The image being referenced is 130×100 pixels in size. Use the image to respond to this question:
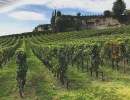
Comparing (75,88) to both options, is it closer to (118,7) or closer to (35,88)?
(35,88)

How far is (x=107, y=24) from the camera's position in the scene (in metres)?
125

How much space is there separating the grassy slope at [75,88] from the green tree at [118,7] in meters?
89.3

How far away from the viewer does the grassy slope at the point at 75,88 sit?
25031 millimetres

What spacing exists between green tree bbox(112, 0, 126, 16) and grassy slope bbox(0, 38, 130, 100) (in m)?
89.3

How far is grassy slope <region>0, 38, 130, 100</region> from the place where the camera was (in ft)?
82.1

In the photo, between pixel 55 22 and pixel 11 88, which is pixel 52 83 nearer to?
pixel 11 88

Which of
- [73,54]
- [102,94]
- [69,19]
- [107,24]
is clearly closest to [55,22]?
[69,19]

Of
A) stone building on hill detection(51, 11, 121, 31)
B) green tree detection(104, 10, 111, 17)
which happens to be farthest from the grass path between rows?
green tree detection(104, 10, 111, 17)

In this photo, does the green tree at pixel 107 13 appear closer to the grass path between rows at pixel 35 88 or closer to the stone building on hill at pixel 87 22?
the stone building on hill at pixel 87 22

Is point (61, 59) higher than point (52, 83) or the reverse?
higher

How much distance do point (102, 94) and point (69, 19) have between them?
106 metres

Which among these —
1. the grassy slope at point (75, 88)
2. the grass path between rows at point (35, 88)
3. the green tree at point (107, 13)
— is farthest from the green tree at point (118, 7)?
the grass path between rows at point (35, 88)

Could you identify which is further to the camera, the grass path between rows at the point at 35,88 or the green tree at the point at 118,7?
the green tree at the point at 118,7

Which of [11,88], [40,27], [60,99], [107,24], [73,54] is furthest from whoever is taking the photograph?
[40,27]
